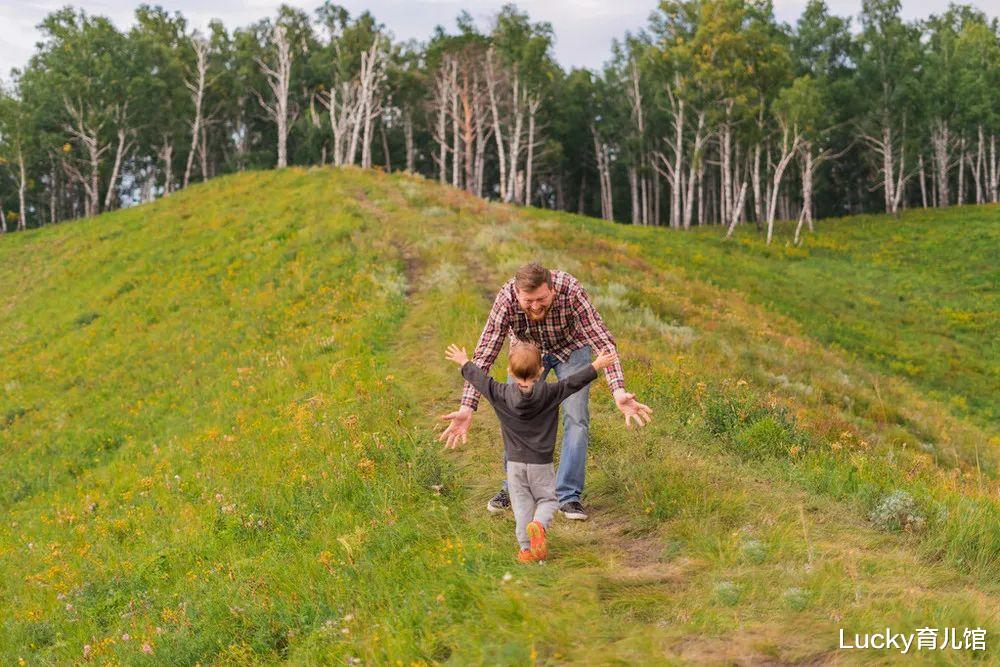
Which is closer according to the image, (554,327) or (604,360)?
(604,360)

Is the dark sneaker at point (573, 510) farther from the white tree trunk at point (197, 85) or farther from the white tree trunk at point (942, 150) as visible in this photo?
the white tree trunk at point (942, 150)

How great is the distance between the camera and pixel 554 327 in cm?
638

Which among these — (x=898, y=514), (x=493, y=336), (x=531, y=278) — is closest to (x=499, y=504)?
(x=493, y=336)

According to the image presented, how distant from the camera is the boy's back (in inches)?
218

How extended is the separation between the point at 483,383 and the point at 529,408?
42 cm

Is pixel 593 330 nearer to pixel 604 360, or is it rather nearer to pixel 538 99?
pixel 604 360

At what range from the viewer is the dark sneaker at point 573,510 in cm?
632

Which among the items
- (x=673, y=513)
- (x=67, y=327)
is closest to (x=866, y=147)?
(x=67, y=327)

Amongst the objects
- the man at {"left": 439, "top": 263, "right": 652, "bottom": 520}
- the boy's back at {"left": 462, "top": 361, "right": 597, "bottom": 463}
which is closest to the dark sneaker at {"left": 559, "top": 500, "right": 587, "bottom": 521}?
the man at {"left": 439, "top": 263, "right": 652, "bottom": 520}

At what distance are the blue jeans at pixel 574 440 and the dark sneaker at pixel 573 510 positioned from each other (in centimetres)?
3

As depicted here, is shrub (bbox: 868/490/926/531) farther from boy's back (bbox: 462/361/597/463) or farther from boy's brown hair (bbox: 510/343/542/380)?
boy's brown hair (bbox: 510/343/542/380)

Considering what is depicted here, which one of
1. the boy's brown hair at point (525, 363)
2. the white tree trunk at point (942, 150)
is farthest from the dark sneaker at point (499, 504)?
the white tree trunk at point (942, 150)

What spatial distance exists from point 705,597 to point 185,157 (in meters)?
76.2

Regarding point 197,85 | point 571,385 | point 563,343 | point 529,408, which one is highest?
point 197,85
